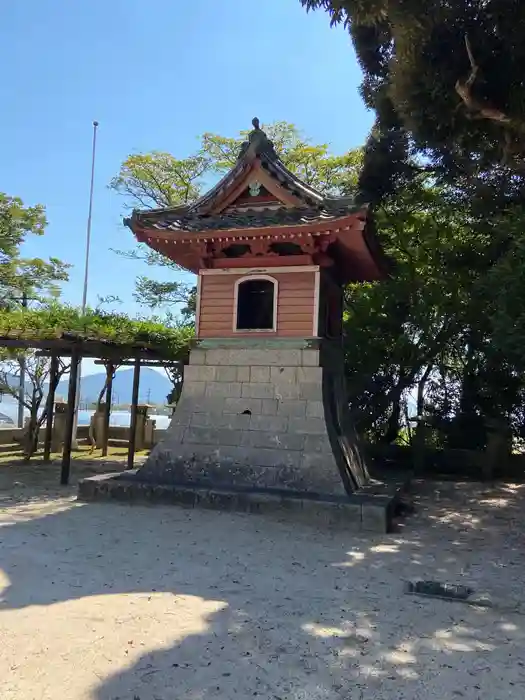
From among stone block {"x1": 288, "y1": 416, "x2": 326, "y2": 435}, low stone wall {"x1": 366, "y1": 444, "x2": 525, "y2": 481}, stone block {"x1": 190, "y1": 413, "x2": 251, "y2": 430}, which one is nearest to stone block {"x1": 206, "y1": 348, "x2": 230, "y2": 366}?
stone block {"x1": 190, "y1": 413, "x2": 251, "y2": 430}

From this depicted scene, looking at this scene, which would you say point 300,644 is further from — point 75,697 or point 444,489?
point 444,489

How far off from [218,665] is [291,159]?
696 inches

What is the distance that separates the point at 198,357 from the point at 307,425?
2.42m

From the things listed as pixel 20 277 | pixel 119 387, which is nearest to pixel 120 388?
pixel 119 387

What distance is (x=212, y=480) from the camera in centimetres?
948

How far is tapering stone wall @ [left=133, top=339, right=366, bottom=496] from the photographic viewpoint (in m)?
9.14

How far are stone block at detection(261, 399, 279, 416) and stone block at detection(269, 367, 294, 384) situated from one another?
350 millimetres

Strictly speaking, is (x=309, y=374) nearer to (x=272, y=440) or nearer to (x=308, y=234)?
(x=272, y=440)

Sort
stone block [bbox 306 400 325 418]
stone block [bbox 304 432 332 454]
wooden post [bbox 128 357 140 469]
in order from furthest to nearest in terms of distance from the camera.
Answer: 1. wooden post [bbox 128 357 140 469]
2. stone block [bbox 306 400 325 418]
3. stone block [bbox 304 432 332 454]

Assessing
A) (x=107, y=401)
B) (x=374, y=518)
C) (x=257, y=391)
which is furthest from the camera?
(x=107, y=401)

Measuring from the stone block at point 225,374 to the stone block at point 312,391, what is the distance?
1255 millimetres

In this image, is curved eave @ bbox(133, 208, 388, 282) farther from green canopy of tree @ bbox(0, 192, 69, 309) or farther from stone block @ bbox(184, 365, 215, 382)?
green canopy of tree @ bbox(0, 192, 69, 309)

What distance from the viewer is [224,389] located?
9.98m

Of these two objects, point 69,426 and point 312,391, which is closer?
point 312,391
